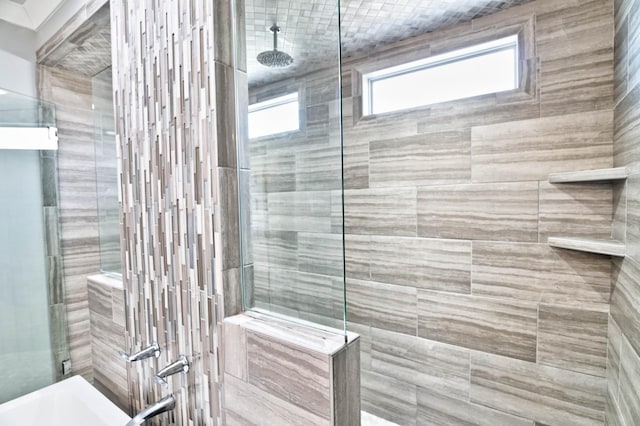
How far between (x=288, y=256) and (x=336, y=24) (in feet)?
2.26

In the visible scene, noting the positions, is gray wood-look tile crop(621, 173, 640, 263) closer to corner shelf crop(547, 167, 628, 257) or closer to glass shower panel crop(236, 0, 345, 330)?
corner shelf crop(547, 167, 628, 257)

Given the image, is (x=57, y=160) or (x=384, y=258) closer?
(x=57, y=160)

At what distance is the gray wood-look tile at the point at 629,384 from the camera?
948 millimetres

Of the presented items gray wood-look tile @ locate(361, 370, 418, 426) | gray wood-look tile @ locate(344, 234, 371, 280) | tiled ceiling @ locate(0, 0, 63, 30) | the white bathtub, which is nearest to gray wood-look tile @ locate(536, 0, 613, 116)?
gray wood-look tile @ locate(344, 234, 371, 280)

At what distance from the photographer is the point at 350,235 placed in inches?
80.7

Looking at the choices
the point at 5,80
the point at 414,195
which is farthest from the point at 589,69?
the point at 5,80

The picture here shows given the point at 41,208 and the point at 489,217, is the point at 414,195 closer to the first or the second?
the point at 489,217

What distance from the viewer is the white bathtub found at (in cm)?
126

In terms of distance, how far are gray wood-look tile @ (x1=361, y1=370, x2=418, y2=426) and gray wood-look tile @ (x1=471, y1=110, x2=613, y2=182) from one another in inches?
52.6

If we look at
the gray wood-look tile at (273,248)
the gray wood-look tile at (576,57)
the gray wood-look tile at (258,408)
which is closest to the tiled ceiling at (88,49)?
the gray wood-look tile at (273,248)

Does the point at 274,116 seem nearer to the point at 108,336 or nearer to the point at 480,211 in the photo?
the point at 480,211

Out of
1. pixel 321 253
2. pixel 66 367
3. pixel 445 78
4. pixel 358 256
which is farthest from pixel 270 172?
pixel 66 367

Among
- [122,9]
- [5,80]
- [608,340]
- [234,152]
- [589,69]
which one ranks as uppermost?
[122,9]

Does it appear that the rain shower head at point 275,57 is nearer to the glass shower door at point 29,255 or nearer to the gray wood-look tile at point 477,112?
the gray wood-look tile at point 477,112
